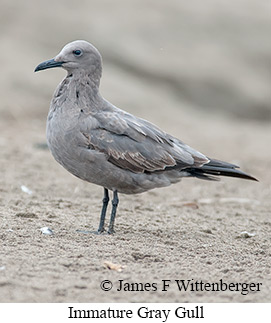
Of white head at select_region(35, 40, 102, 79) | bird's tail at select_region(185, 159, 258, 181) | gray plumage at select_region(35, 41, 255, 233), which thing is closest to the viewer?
gray plumage at select_region(35, 41, 255, 233)

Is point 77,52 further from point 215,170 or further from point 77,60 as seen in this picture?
point 215,170

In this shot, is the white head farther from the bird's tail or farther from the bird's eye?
the bird's tail

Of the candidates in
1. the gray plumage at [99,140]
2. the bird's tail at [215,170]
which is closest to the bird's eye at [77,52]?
the gray plumage at [99,140]

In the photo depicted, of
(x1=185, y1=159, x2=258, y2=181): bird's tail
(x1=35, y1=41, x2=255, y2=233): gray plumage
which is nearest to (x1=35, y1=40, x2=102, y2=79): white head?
(x1=35, y1=41, x2=255, y2=233): gray plumage

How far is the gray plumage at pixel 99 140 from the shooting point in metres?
4.73

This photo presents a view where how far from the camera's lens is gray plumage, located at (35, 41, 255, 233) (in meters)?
4.73

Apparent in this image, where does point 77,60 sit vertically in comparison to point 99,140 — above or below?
above

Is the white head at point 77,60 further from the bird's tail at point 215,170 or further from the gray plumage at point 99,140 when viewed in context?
the bird's tail at point 215,170

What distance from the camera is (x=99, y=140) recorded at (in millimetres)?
4773

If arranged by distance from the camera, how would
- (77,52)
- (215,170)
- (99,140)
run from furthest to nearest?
(215,170) < (77,52) < (99,140)

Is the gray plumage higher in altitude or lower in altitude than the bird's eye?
lower

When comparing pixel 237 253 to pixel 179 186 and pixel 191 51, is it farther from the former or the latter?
pixel 191 51

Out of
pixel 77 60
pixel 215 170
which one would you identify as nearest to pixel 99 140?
pixel 77 60
